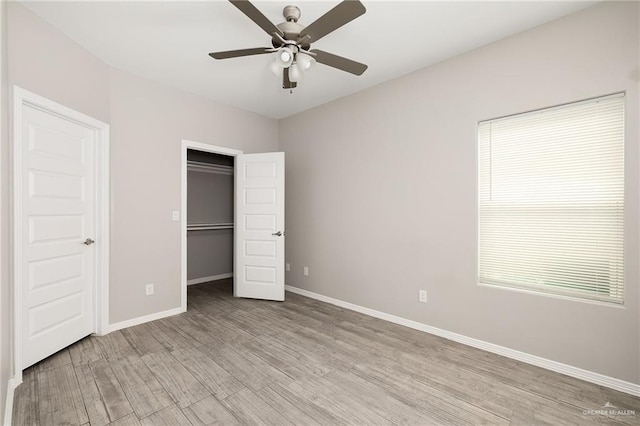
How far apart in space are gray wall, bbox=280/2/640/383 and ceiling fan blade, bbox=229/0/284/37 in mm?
1855

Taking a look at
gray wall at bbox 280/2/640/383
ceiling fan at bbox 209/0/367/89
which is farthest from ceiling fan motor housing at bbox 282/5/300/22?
gray wall at bbox 280/2/640/383

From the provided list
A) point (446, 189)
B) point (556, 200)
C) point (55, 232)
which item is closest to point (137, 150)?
point (55, 232)

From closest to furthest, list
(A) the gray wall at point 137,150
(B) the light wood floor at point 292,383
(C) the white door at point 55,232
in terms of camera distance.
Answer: (B) the light wood floor at point 292,383 < (C) the white door at point 55,232 < (A) the gray wall at point 137,150

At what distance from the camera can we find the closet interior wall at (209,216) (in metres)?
5.23

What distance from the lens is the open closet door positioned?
164 inches

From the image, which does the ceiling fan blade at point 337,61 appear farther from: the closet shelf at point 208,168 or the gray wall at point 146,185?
the closet shelf at point 208,168

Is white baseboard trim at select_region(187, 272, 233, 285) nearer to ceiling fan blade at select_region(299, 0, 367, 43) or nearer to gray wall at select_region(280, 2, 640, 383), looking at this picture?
gray wall at select_region(280, 2, 640, 383)

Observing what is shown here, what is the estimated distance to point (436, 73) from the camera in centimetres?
304

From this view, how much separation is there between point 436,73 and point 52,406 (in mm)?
4185

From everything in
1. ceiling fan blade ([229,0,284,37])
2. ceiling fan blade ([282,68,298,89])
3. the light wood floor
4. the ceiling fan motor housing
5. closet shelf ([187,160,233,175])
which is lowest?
the light wood floor

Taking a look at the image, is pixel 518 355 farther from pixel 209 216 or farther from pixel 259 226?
pixel 209 216

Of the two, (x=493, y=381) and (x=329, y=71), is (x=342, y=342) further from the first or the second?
(x=329, y=71)

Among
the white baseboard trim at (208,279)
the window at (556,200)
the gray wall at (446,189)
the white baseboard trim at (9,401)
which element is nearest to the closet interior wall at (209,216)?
the white baseboard trim at (208,279)

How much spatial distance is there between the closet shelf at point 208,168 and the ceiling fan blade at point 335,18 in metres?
3.78
